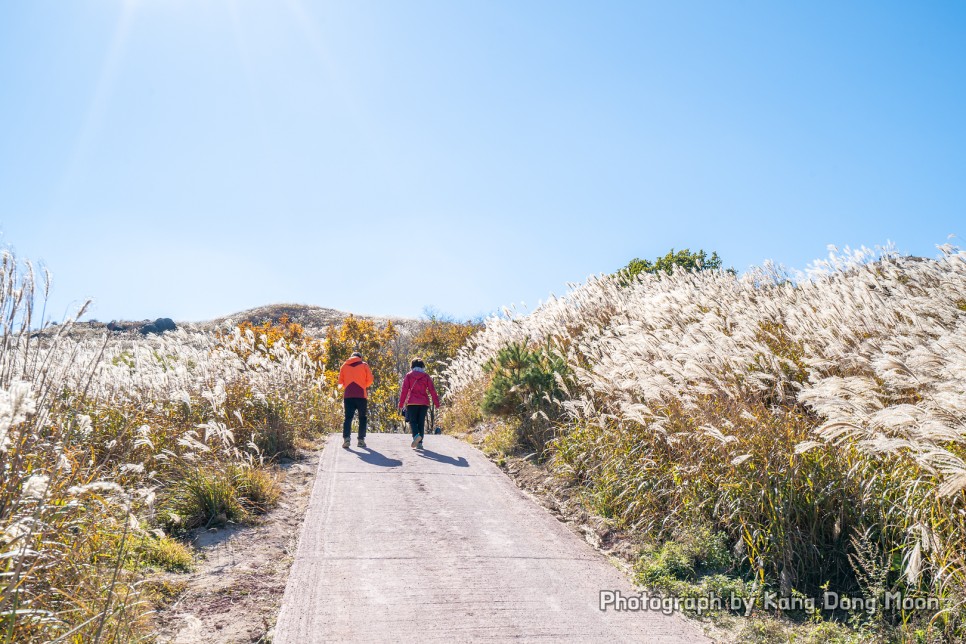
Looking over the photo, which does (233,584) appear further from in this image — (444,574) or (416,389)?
(416,389)

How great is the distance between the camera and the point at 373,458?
33.1 feet

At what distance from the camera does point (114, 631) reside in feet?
12.0

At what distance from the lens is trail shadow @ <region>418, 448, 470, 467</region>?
9.99 meters

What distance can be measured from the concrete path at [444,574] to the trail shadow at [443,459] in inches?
62.2

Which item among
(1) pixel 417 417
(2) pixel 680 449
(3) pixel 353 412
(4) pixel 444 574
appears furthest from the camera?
(1) pixel 417 417

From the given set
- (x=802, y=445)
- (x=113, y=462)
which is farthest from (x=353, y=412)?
(x=802, y=445)

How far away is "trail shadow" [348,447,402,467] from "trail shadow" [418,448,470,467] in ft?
2.21

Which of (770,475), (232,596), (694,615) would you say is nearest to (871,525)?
(770,475)

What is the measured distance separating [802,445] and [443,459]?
6557 mm

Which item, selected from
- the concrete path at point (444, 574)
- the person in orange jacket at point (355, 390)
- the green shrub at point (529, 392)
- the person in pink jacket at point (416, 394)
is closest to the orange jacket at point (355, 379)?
the person in orange jacket at point (355, 390)

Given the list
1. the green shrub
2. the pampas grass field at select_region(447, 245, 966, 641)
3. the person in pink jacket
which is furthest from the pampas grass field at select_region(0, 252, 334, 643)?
the pampas grass field at select_region(447, 245, 966, 641)

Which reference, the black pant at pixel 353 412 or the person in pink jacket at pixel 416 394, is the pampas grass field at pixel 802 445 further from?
the black pant at pixel 353 412

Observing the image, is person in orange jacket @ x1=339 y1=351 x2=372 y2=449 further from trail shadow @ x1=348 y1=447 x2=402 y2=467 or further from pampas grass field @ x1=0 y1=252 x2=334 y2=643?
pampas grass field @ x1=0 y1=252 x2=334 y2=643

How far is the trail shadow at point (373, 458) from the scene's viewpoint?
963 cm
